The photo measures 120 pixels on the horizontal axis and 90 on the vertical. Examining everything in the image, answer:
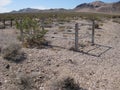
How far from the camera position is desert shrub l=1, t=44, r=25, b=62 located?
9953 millimetres

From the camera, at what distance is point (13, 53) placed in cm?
1030

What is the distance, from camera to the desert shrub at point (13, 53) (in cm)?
995

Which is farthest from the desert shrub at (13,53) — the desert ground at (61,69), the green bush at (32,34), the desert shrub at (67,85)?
the desert shrub at (67,85)

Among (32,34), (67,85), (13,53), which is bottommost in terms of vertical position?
(67,85)

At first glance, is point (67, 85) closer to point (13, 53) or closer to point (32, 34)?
point (13, 53)

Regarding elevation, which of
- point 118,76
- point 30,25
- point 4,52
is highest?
point 30,25

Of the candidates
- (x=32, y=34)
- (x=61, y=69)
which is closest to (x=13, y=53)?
(x=61, y=69)

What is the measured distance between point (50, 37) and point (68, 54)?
176 inches

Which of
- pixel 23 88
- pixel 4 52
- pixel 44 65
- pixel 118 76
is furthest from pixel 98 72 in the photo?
pixel 4 52

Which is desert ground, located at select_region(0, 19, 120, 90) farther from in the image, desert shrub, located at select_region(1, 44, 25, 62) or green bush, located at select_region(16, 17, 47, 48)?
green bush, located at select_region(16, 17, 47, 48)

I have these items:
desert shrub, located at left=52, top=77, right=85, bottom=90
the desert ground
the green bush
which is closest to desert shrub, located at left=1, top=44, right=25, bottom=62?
the desert ground

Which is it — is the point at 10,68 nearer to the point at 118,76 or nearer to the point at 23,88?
the point at 23,88

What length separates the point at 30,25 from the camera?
13.9 meters

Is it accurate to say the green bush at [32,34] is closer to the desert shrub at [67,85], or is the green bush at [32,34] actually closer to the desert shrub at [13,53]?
the desert shrub at [13,53]
